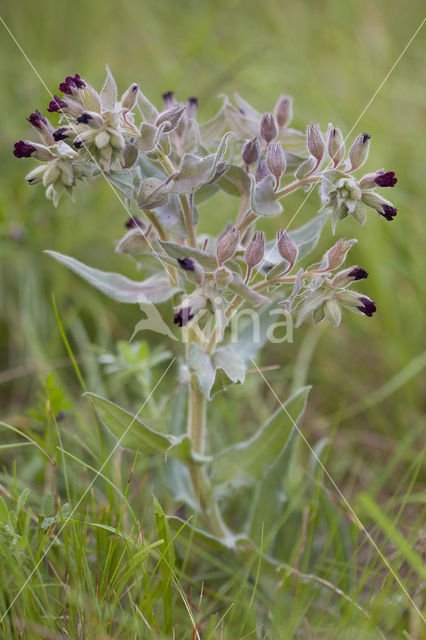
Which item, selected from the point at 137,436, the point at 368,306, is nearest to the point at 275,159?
the point at 368,306

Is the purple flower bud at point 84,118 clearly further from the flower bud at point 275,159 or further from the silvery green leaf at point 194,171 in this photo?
the flower bud at point 275,159

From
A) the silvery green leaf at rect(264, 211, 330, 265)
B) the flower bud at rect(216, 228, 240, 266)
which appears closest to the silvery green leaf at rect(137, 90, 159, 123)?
the flower bud at rect(216, 228, 240, 266)

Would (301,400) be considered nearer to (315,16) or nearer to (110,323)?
(110,323)

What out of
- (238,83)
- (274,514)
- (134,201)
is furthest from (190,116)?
(238,83)

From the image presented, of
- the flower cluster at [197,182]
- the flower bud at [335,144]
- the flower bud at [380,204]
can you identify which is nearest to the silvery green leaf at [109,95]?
the flower cluster at [197,182]

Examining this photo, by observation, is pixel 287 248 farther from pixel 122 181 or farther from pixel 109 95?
pixel 109 95
